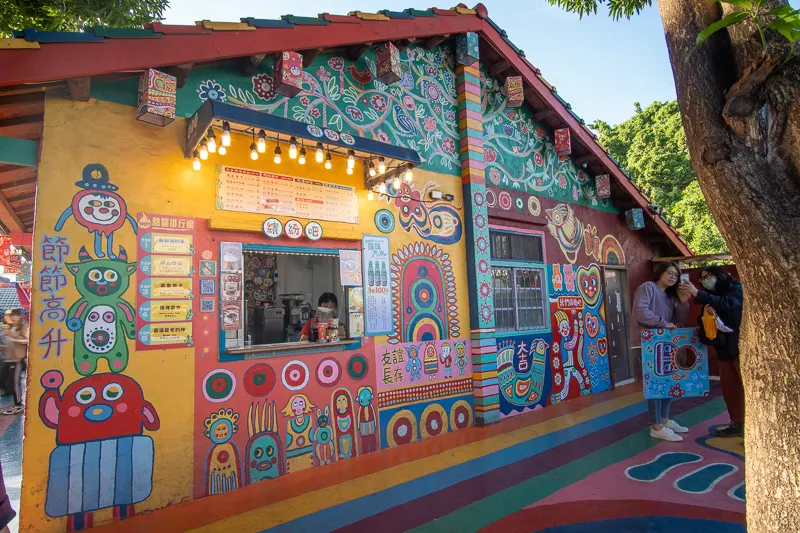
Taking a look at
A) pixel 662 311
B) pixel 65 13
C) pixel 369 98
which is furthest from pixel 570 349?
pixel 65 13

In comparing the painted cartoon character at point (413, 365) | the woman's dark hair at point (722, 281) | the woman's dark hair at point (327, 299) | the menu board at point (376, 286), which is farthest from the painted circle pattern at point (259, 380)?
the woman's dark hair at point (722, 281)

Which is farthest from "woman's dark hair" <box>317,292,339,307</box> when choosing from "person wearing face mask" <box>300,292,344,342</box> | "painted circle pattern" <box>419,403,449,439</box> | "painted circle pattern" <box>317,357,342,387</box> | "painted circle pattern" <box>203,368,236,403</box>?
"painted circle pattern" <box>419,403,449,439</box>

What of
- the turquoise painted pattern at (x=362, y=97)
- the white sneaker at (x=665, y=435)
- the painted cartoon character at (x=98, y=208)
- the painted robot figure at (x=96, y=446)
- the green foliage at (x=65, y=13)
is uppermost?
the green foliage at (x=65, y=13)

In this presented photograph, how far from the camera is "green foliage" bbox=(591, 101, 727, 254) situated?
16344 mm

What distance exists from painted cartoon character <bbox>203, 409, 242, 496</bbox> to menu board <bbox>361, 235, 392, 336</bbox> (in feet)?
5.40

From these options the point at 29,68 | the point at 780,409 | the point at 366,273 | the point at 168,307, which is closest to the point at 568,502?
the point at 780,409

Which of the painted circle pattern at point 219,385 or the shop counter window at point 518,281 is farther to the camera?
the shop counter window at point 518,281

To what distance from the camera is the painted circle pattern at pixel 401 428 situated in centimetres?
504

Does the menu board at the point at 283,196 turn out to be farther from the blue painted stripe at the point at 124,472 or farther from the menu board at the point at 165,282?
the blue painted stripe at the point at 124,472

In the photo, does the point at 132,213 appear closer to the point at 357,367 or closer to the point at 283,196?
the point at 283,196

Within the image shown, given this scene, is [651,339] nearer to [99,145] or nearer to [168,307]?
[168,307]

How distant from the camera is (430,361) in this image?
18.1 ft

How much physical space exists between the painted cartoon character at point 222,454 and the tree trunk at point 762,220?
11.9 ft

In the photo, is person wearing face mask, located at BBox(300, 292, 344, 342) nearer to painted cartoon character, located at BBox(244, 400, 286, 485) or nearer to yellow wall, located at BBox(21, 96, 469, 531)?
painted cartoon character, located at BBox(244, 400, 286, 485)
